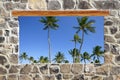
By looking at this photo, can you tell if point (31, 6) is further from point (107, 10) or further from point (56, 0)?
point (107, 10)

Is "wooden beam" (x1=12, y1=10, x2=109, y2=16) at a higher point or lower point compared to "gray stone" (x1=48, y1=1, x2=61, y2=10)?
lower

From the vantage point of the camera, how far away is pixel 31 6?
11.0 m

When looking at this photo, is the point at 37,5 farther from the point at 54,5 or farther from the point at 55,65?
the point at 55,65

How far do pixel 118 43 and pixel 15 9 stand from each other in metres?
3.17

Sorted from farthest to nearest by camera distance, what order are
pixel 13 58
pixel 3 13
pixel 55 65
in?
pixel 3 13, pixel 13 58, pixel 55 65

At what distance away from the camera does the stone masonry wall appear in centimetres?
1062

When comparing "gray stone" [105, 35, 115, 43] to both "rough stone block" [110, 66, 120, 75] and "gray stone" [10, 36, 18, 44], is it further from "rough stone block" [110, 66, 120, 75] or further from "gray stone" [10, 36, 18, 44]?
"gray stone" [10, 36, 18, 44]

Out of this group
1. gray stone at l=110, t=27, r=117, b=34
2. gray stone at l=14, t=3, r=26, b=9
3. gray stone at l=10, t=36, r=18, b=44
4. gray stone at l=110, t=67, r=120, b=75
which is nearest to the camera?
gray stone at l=110, t=67, r=120, b=75

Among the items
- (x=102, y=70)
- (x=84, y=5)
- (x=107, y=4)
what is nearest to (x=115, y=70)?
(x=102, y=70)

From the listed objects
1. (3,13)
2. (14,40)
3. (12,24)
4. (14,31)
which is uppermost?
(3,13)

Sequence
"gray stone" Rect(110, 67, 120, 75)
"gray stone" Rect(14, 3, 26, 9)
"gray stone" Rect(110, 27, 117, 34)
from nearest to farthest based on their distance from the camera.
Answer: "gray stone" Rect(110, 67, 120, 75) < "gray stone" Rect(110, 27, 117, 34) < "gray stone" Rect(14, 3, 26, 9)

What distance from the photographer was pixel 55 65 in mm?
10695

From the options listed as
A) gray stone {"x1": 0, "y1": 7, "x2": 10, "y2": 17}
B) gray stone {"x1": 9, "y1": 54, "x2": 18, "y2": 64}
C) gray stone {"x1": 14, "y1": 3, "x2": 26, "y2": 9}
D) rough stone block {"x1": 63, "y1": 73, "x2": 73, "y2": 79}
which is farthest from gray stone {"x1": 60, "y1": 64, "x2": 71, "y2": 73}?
gray stone {"x1": 0, "y1": 7, "x2": 10, "y2": 17}

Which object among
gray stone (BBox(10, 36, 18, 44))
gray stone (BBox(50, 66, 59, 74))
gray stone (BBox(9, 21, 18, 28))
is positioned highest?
gray stone (BBox(9, 21, 18, 28))
